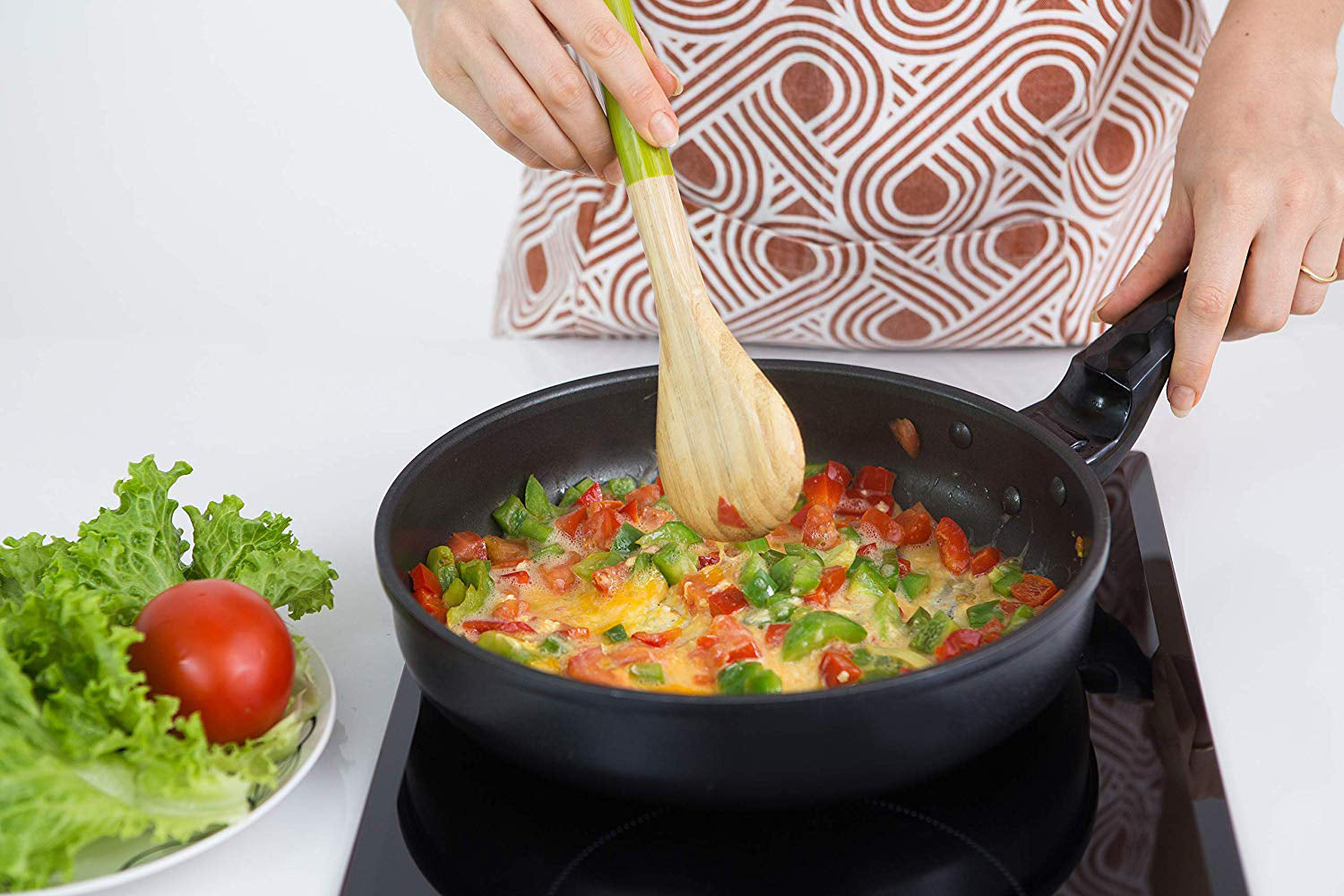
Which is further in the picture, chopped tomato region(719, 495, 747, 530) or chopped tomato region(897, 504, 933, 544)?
chopped tomato region(897, 504, 933, 544)

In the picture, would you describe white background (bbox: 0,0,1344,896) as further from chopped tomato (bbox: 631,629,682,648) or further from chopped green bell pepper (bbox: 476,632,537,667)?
chopped tomato (bbox: 631,629,682,648)

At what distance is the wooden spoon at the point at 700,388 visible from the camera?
4.38 feet

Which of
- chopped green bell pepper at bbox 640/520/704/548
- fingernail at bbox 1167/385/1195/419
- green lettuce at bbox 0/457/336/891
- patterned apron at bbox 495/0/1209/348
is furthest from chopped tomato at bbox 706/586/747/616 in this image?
patterned apron at bbox 495/0/1209/348

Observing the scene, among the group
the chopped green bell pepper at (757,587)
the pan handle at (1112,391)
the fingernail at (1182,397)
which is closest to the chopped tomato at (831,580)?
the chopped green bell pepper at (757,587)

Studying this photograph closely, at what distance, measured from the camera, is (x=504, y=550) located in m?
1.45

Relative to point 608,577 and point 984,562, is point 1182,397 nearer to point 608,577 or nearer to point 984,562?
point 984,562

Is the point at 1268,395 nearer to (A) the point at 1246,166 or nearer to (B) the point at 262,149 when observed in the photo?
(A) the point at 1246,166

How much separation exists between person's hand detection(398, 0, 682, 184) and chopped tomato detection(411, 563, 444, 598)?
1.53 ft

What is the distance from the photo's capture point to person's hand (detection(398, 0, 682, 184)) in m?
1.31

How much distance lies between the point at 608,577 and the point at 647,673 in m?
0.21

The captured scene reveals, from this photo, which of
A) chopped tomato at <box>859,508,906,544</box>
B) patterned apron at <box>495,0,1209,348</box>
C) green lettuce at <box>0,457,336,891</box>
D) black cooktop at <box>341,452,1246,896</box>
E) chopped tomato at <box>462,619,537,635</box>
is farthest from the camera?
patterned apron at <box>495,0,1209,348</box>

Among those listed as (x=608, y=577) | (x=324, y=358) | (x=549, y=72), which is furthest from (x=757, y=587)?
(x=324, y=358)

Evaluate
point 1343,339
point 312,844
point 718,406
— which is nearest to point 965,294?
point 1343,339

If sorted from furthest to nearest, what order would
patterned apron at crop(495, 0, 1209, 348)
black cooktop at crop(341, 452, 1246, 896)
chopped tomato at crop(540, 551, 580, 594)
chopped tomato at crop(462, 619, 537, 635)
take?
patterned apron at crop(495, 0, 1209, 348) → chopped tomato at crop(540, 551, 580, 594) → chopped tomato at crop(462, 619, 537, 635) → black cooktop at crop(341, 452, 1246, 896)
